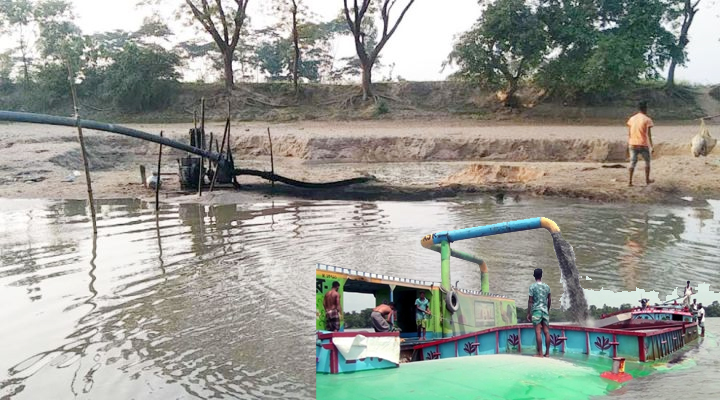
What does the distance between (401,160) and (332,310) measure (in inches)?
879

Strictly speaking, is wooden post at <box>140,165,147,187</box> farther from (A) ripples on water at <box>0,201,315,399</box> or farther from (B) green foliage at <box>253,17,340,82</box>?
(B) green foliage at <box>253,17,340,82</box>

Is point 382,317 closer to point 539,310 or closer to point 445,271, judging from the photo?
point 445,271

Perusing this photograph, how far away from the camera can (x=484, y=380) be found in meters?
7.76

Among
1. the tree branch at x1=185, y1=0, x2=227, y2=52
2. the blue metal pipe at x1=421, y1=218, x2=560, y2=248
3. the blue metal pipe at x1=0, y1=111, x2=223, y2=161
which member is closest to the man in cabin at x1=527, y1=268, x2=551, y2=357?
the blue metal pipe at x1=421, y1=218, x2=560, y2=248

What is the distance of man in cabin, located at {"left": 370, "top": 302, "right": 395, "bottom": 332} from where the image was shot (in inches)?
306

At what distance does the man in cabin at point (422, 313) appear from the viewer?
28.7ft

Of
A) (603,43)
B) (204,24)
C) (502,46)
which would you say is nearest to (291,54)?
(204,24)

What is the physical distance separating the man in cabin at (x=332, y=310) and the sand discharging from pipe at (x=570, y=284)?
10.1 feet

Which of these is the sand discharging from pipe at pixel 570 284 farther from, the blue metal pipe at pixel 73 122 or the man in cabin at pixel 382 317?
the blue metal pipe at pixel 73 122

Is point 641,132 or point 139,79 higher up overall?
point 139,79

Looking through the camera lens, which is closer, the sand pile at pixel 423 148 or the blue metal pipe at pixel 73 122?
the blue metal pipe at pixel 73 122

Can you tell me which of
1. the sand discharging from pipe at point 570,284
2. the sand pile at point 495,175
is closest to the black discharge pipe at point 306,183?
the sand pile at point 495,175

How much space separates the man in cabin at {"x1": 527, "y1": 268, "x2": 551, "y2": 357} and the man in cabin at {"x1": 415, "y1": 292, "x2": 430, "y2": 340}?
1286 millimetres

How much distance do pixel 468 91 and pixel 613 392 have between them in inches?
1299
